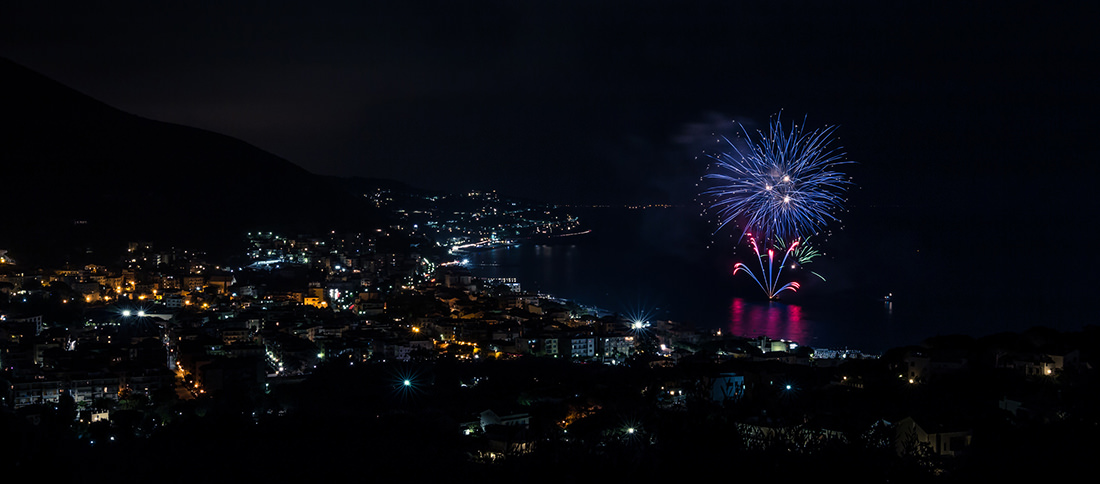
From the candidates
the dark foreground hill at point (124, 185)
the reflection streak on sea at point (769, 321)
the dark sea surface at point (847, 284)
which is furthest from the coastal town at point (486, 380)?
the dark foreground hill at point (124, 185)

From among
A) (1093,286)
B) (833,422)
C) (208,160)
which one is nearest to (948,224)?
(1093,286)

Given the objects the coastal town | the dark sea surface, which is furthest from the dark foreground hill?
the dark sea surface

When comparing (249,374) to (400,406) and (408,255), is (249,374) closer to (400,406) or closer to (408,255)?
(400,406)

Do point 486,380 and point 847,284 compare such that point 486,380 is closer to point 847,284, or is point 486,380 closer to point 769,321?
point 769,321

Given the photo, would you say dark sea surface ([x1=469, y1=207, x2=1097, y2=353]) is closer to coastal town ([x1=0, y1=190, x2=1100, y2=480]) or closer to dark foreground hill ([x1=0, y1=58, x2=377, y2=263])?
coastal town ([x1=0, y1=190, x2=1100, y2=480])

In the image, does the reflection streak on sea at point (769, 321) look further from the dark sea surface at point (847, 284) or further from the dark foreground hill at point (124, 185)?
the dark foreground hill at point (124, 185)

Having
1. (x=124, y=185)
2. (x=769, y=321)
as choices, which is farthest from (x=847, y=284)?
(x=124, y=185)
